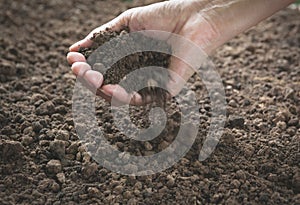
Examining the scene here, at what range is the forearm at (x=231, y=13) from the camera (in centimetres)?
179

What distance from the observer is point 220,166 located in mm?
1672

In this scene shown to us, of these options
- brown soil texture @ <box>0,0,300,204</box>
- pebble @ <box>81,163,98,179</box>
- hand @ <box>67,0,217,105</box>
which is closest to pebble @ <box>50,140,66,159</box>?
brown soil texture @ <box>0,0,300,204</box>

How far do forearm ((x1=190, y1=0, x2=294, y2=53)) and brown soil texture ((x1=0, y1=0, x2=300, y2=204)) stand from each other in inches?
13.6

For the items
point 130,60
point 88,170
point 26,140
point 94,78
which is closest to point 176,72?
point 130,60

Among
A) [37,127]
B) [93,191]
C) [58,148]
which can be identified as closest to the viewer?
[93,191]

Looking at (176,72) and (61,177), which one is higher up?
(176,72)

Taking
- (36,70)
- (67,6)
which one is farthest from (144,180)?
(67,6)

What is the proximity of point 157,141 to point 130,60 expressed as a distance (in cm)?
33

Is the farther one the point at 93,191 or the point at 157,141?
the point at 157,141

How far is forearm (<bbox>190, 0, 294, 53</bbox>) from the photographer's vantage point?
1.79 m

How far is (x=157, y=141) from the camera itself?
1.75m

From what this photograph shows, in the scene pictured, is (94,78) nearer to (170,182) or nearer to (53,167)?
(53,167)

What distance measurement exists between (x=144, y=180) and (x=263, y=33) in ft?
4.71

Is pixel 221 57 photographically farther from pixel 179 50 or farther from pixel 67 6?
pixel 67 6
